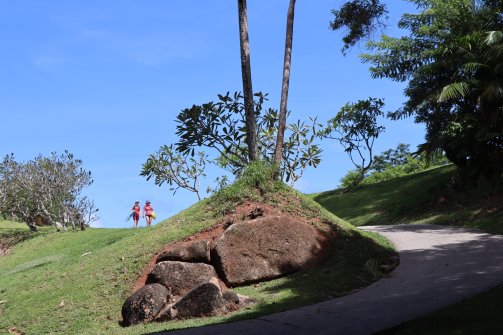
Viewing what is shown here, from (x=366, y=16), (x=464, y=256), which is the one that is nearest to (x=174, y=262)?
(x=464, y=256)

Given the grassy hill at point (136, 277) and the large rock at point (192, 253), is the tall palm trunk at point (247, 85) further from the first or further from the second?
the large rock at point (192, 253)

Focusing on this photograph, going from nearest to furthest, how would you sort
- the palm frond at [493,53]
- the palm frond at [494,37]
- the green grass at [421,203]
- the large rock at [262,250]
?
the large rock at [262,250], the green grass at [421,203], the palm frond at [493,53], the palm frond at [494,37]

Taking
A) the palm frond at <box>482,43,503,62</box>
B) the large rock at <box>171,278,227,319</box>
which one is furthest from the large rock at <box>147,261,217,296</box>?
the palm frond at <box>482,43,503,62</box>

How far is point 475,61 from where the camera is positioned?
22953 millimetres

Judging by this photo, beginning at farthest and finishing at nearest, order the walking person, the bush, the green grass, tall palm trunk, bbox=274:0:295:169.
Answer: the walking person < the green grass < tall palm trunk, bbox=274:0:295:169 < the bush

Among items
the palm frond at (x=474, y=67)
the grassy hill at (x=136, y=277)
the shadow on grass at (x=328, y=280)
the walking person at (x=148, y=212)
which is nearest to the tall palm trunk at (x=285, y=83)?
the grassy hill at (x=136, y=277)

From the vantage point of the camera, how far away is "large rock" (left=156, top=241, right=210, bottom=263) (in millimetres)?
13031

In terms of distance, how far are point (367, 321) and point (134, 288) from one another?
6663mm

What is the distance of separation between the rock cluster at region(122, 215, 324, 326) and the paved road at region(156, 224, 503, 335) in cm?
204

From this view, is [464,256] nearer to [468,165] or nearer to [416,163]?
[468,165]

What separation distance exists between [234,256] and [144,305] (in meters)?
2.59

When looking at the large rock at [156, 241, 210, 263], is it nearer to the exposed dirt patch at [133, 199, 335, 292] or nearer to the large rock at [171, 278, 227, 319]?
the exposed dirt patch at [133, 199, 335, 292]

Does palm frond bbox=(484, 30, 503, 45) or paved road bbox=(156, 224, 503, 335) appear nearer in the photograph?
paved road bbox=(156, 224, 503, 335)

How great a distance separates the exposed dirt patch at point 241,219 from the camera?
13672 millimetres
